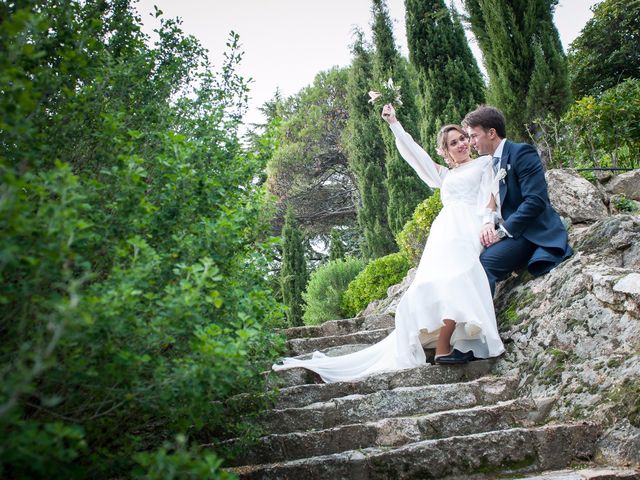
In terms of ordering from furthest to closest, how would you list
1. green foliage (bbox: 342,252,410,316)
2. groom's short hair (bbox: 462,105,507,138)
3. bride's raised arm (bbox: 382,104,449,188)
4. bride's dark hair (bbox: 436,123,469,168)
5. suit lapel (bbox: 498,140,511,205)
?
1. green foliage (bbox: 342,252,410,316)
2. bride's raised arm (bbox: 382,104,449,188)
3. bride's dark hair (bbox: 436,123,469,168)
4. groom's short hair (bbox: 462,105,507,138)
5. suit lapel (bbox: 498,140,511,205)

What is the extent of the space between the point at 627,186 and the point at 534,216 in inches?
68.2

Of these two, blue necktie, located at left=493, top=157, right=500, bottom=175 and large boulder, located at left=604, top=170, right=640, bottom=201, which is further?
large boulder, located at left=604, top=170, right=640, bottom=201

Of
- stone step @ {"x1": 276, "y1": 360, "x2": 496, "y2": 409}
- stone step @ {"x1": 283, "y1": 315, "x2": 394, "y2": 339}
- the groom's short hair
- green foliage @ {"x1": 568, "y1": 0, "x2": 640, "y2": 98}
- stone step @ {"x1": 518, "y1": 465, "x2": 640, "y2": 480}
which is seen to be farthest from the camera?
green foliage @ {"x1": 568, "y1": 0, "x2": 640, "y2": 98}

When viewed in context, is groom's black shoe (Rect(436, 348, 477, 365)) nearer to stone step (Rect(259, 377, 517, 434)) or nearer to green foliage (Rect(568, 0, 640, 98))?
stone step (Rect(259, 377, 517, 434))

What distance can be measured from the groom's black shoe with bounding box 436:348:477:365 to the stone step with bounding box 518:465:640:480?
1.24 m

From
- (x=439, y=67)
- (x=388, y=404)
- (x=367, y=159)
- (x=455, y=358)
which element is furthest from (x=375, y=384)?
(x=367, y=159)

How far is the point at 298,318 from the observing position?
13.9 meters

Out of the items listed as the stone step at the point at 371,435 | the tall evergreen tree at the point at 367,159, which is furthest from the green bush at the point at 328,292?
the stone step at the point at 371,435

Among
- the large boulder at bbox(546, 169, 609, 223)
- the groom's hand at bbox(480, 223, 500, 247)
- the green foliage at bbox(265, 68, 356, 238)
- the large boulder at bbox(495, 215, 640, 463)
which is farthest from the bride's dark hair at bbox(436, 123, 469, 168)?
the green foliage at bbox(265, 68, 356, 238)

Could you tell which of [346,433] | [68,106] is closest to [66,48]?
[68,106]

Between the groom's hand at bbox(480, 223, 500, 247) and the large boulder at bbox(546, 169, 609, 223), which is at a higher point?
the large boulder at bbox(546, 169, 609, 223)

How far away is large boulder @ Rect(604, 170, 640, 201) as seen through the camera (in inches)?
213

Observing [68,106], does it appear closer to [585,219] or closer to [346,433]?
[346,433]

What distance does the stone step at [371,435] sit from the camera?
3283mm
